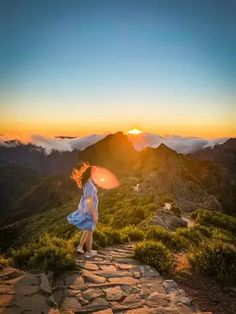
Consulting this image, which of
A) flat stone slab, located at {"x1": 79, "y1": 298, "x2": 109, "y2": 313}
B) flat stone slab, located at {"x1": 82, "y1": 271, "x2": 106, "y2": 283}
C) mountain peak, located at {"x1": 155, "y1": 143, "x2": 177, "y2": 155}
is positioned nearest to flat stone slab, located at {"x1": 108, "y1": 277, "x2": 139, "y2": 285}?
flat stone slab, located at {"x1": 82, "y1": 271, "x2": 106, "y2": 283}

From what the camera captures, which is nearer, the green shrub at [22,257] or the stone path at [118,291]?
the stone path at [118,291]

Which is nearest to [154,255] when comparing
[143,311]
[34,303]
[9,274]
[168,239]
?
[168,239]

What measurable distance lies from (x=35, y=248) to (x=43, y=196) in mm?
180859

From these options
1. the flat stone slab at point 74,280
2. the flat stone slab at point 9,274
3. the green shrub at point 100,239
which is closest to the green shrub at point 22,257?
the flat stone slab at point 9,274

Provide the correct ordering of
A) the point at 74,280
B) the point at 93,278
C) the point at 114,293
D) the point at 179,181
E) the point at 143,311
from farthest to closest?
the point at 179,181 < the point at 93,278 < the point at 74,280 < the point at 114,293 < the point at 143,311

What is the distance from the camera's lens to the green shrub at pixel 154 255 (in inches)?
383

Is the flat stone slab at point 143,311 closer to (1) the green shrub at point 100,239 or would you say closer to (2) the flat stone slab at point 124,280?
(2) the flat stone slab at point 124,280

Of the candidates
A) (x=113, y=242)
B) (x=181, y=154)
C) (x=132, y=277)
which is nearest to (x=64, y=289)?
(x=132, y=277)

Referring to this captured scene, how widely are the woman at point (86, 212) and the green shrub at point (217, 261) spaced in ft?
9.53

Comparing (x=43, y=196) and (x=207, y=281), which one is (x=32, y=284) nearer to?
(x=207, y=281)

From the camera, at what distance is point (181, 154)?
125 meters

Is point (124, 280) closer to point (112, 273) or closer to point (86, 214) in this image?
point (112, 273)

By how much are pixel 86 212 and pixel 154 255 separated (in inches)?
90.4

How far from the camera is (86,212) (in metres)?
10.7
